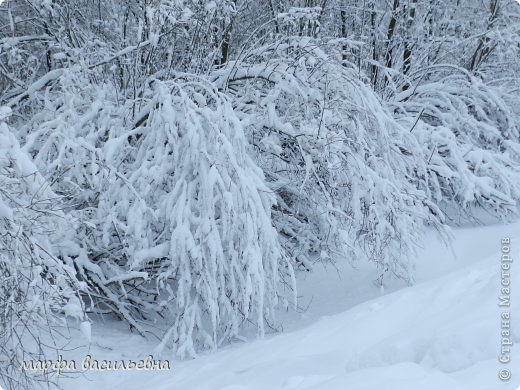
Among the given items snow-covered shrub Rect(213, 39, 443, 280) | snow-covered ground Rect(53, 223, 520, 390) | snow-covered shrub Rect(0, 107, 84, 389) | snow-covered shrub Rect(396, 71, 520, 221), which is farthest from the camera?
snow-covered shrub Rect(396, 71, 520, 221)

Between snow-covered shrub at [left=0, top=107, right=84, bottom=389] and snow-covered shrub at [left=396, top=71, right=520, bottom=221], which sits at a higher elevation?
snow-covered shrub at [left=0, top=107, right=84, bottom=389]

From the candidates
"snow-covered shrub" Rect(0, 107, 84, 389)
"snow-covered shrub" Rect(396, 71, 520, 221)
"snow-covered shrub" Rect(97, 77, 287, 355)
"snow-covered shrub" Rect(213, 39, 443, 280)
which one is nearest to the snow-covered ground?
"snow-covered shrub" Rect(97, 77, 287, 355)

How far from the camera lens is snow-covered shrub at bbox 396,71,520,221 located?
20.5ft

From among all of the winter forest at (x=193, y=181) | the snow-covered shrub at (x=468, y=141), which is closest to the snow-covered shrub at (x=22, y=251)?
the winter forest at (x=193, y=181)

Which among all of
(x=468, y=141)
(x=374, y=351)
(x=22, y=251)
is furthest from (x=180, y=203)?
(x=468, y=141)

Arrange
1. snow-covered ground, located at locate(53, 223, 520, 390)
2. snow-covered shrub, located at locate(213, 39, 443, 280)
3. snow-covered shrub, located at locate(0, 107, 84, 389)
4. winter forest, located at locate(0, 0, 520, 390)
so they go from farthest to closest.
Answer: snow-covered shrub, located at locate(213, 39, 443, 280)
winter forest, located at locate(0, 0, 520, 390)
snow-covered shrub, located at locate(0, 107, 84, 389)
snow-covered ground, located at locate(53, 223, 520, 390)

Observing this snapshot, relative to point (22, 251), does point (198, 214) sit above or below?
below

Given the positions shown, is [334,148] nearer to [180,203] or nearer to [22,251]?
[180,203]

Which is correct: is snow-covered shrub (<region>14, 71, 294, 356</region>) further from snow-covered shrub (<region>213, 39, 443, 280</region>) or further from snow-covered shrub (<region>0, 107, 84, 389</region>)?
snow-covered shrub (<region>0, 107, 84, 389</region>)

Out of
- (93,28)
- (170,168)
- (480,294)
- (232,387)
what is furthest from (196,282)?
(93,28)

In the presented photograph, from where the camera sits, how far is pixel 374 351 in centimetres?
285

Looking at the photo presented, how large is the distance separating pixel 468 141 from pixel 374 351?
5035mm

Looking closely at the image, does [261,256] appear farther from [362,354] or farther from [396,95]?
[396,95]

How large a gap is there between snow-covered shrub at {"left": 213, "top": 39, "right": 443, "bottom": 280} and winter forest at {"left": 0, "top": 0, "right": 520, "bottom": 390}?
0.07 ft
